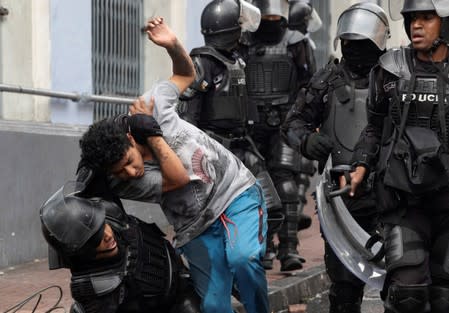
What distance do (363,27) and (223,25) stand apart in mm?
1854

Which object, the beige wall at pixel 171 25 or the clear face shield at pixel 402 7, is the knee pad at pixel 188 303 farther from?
the beige wall at pixel 171 25

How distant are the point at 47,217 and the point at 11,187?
4256 mm

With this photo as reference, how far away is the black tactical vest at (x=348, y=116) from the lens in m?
7.44

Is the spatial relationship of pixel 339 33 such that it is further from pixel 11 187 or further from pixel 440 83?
pixel 11 187

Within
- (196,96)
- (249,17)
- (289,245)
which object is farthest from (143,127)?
(289,245)

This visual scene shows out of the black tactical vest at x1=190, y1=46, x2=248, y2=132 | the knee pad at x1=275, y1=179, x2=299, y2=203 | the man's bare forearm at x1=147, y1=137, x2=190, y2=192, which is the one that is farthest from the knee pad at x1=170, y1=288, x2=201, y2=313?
the knee pad at x1=275, y1=179, x2=299, y2=203

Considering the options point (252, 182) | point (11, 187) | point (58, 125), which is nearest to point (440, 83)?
point (252, 182)

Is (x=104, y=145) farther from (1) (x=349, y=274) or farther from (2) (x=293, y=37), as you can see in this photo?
(2) (x=293, y=37)

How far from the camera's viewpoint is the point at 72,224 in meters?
5.69

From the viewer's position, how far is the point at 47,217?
18.8 feet

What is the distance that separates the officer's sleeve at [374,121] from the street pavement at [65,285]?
6.73 ft

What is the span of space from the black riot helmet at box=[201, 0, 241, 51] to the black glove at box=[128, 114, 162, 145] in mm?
3160

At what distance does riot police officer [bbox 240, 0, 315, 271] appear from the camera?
32.2ft

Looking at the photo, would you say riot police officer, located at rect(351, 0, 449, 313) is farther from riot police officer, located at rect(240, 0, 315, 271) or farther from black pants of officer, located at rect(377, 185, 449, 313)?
riot police officer, located at rect(240, 0, 315, 271)
